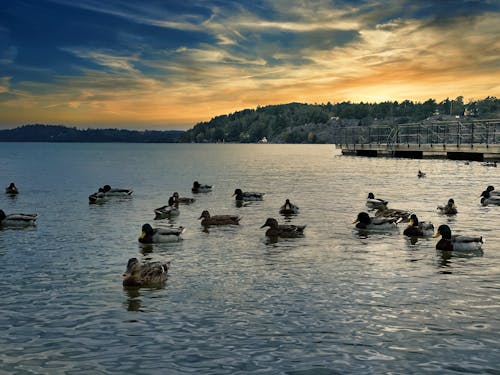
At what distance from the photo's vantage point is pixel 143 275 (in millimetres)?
17156

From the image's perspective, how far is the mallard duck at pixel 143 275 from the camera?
17078 millimetres

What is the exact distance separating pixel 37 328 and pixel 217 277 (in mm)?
6701

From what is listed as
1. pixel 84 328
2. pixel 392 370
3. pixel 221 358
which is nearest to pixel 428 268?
pixel 392 370

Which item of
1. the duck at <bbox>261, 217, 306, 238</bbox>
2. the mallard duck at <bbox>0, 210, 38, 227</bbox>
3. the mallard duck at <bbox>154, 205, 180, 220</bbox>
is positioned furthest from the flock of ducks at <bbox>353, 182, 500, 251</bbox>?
the mallard duck at <bbox>0, 210, 38, 227</bbox>

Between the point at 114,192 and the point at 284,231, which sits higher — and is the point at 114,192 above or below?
above

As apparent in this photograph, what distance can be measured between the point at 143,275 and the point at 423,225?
15431mm

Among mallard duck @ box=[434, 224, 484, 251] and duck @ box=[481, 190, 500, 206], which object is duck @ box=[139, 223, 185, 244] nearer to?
mallard duck @ box=[434, 224, 484, 251]

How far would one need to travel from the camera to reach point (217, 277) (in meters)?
18.7

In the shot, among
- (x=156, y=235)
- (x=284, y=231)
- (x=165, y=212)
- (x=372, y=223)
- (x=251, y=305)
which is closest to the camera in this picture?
(x=251, y=305)

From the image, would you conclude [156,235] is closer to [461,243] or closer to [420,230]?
[420,230]

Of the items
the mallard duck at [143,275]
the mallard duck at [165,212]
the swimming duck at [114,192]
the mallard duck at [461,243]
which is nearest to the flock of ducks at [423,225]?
the mallard duck at [461,243]

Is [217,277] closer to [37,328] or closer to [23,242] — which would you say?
[37,328]

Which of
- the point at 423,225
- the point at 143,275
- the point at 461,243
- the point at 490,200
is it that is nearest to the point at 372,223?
the point at 423,225

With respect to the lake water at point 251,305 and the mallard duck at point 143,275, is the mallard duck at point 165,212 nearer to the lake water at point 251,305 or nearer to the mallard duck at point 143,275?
the lake water at point 251,305
